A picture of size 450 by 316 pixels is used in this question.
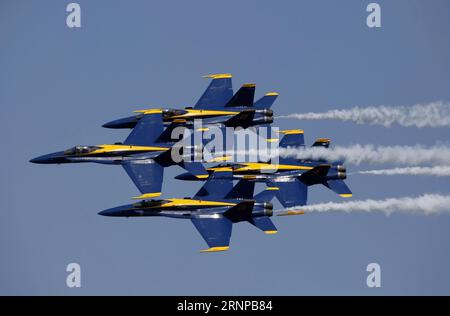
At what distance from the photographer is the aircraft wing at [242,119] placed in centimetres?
13050

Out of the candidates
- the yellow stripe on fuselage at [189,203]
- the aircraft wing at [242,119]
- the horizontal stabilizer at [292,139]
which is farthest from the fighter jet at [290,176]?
the yellow stripe on fuselage at [189,203]

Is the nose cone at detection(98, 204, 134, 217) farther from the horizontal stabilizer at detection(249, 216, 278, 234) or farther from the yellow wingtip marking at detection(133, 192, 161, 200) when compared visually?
the horizontal stabilizer at detection(249, 216, 278, 234)

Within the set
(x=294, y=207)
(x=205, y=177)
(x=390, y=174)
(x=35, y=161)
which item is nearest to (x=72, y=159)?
(x=35, y=161)

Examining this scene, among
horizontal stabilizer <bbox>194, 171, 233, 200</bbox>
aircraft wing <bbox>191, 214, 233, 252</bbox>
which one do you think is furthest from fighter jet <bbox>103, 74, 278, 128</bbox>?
aircraft wing <bbox>191, 214, 233, 252</bbox>

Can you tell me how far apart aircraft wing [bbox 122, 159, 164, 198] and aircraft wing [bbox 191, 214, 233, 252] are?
4425mm

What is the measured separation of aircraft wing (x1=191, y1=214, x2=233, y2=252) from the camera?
121 metres

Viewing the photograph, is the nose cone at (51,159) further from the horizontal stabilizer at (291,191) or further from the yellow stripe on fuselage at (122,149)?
the horizontal stabilizer at (291,191)

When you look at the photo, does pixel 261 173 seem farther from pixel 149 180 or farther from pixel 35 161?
pixel 35 161

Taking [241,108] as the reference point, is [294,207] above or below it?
below

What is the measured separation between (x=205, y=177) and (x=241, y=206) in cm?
625

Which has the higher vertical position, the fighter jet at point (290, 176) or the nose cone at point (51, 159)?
the nose cone at point (51, 159)

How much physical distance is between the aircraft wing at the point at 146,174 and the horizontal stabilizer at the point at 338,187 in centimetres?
1505

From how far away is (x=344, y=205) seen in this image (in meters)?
128

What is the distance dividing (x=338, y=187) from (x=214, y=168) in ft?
36.1
